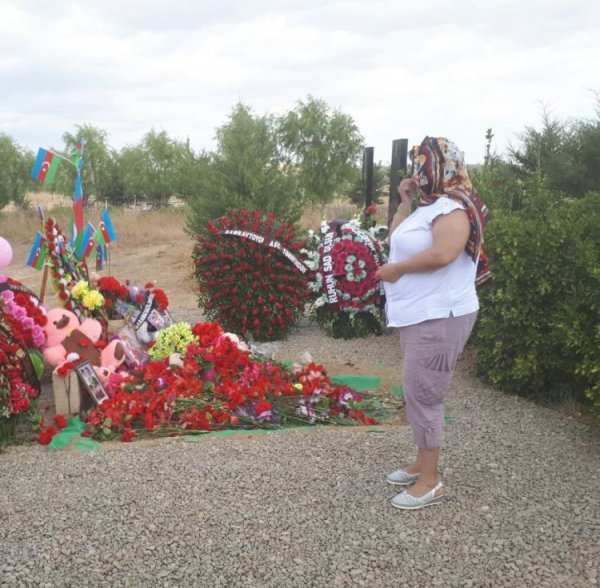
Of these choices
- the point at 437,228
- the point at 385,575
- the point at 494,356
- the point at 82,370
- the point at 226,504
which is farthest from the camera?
the point at 494,356

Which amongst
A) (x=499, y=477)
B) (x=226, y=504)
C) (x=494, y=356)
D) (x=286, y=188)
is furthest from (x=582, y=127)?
(x=226, y=504)

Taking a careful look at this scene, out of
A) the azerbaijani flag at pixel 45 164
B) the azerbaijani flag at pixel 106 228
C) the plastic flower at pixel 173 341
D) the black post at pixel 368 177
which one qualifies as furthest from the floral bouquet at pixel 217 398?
the black post at pixel 368 177

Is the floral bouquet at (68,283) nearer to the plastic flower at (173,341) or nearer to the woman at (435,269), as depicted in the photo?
the plastic flower at (173,341)

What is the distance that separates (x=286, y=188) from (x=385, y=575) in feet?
31.9

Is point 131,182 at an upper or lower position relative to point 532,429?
upper

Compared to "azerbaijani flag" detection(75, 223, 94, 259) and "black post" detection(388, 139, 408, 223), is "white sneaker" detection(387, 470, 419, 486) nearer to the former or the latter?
"azerbaijani flag" detection(75, 223, 94, 259)

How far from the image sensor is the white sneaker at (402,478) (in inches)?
125

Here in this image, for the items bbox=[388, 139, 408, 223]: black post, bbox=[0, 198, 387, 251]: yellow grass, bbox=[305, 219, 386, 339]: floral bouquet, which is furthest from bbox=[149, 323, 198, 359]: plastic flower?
bbox=[0, 198, 387, 251]: yellow grass

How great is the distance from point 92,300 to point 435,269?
360cm

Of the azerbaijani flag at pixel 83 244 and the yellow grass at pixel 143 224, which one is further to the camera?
the yellow grass at pixel 143 224

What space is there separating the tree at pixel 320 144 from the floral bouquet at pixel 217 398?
18560mm

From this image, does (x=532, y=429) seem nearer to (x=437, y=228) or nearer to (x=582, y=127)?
(x=437, y=228)

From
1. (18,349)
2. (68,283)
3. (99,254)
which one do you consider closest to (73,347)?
(18,349)

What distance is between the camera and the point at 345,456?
11.5ft
